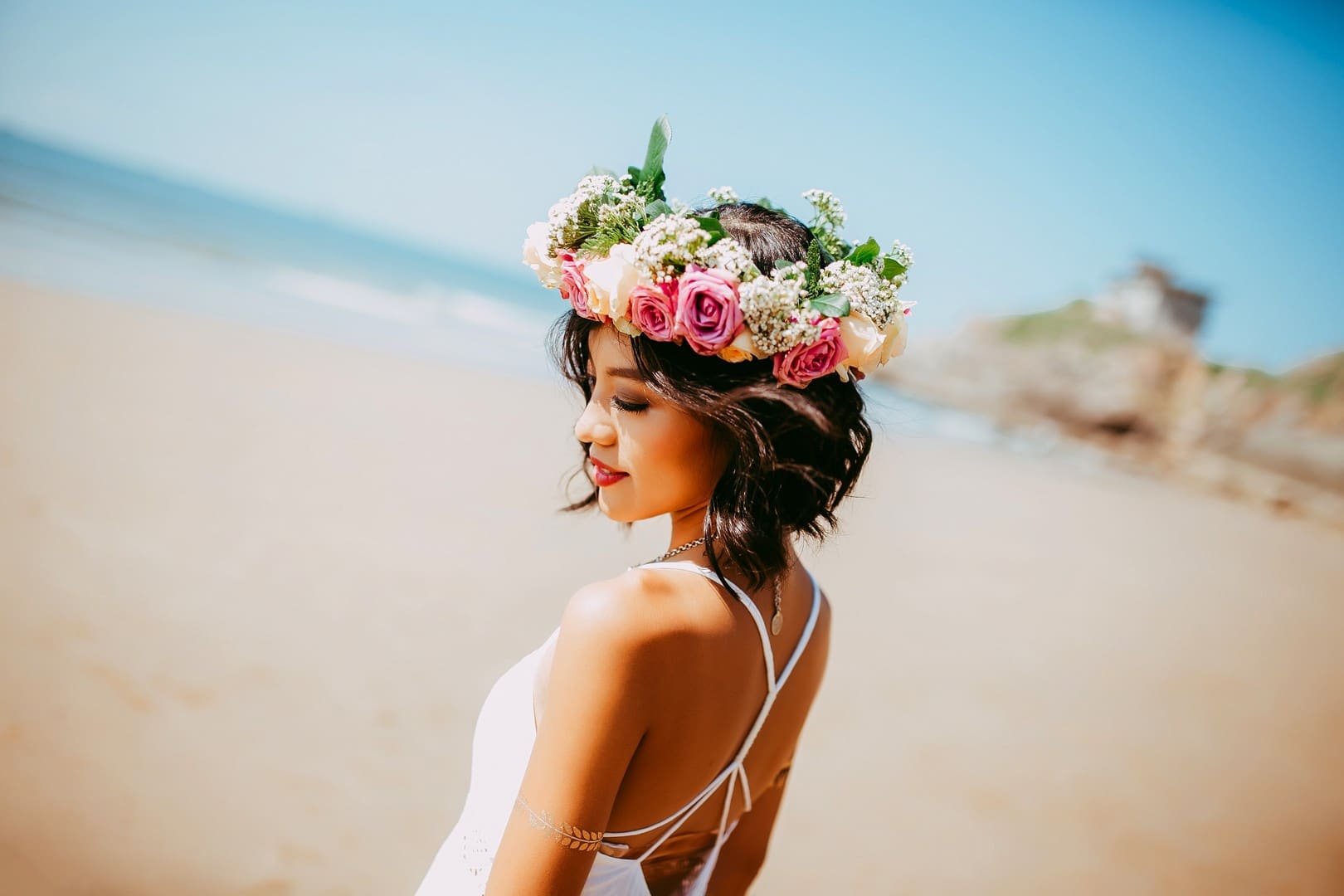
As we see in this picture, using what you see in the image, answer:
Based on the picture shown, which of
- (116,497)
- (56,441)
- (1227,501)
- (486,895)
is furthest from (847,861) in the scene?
(1227,501)

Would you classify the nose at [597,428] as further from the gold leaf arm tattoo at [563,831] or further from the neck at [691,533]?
the gold leaf arm tattoo at [563,831]

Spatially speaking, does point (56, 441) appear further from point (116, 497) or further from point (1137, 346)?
point (1137, 346)

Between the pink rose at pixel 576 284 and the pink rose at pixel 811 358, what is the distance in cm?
40

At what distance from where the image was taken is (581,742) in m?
1.23

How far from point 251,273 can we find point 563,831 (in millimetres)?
24509

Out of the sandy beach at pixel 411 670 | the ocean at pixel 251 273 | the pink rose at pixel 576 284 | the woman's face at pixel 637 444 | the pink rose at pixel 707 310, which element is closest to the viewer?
the pink rose at pixel 707 310

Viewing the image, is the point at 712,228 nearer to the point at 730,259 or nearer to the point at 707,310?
the point at 730,259

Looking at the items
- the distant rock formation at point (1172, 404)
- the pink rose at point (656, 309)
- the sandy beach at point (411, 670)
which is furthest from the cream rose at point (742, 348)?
the distant rock formation at point (1172, 404)

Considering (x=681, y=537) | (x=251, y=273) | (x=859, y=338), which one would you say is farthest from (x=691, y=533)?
(x=251, y=273)

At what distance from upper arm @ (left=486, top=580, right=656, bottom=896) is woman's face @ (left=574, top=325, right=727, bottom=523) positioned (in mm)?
349

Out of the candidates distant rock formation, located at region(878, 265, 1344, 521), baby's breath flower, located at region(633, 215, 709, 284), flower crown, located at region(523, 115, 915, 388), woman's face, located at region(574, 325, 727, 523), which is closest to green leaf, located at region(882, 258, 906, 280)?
flower crown, located at region(523, 115, 915, 388)

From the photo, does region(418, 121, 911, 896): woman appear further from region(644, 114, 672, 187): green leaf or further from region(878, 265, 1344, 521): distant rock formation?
region(878, 265, 1344, 521): distant rock formation

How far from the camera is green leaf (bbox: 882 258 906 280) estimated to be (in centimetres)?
174

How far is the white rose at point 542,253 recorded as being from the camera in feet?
5.98
